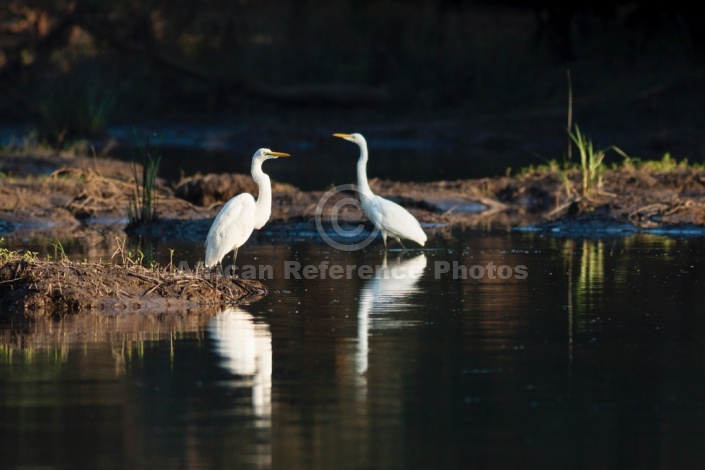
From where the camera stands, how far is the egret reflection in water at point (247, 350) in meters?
8.04

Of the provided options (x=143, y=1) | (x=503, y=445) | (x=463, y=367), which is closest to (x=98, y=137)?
(x=143, y=1)

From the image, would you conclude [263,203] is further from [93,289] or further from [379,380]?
[379,380]

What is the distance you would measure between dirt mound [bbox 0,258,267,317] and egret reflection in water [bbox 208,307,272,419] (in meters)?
0.40

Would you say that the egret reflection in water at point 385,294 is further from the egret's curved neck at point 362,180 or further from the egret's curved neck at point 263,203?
the egret's curved neck at point 362,180

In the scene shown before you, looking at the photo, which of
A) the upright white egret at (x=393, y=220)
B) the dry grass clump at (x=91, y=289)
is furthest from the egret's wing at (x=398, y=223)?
the dry grass clump at (x=91, y=289)

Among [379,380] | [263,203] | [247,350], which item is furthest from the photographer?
[263,203]

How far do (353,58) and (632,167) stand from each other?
18.3 metres

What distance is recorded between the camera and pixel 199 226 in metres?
17.7

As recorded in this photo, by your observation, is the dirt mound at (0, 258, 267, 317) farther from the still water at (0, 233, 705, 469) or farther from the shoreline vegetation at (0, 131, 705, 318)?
the shoreline vegetation at (0, 131, 705, 318)

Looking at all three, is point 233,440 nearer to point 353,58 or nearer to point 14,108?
point 14,108

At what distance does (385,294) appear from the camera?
40.4 feet

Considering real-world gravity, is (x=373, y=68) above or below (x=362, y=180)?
above

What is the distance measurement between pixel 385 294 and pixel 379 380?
391cm

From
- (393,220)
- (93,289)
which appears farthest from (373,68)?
(93,289)
